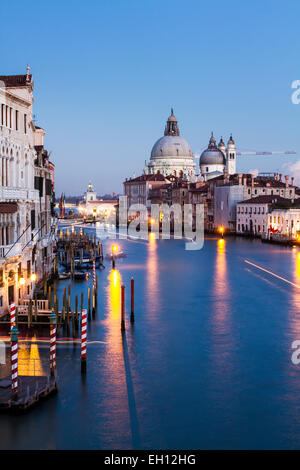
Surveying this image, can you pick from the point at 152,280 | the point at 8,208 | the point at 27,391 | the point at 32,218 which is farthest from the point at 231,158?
the point at 27,391

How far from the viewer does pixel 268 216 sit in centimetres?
4797

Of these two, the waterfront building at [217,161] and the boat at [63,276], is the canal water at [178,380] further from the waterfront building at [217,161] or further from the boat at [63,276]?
the waterfront building at [217,161]

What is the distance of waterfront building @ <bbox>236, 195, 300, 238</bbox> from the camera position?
43.6 metres

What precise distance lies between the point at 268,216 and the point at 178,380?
38.6 meters

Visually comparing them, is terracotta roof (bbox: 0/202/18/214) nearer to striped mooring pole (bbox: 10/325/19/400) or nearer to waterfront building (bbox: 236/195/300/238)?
striped mooring pole (bbox: 10/325/19/400)

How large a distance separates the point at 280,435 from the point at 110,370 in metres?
3.54

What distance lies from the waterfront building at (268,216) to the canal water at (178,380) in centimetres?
2396

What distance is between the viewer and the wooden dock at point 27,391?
850 centimetres

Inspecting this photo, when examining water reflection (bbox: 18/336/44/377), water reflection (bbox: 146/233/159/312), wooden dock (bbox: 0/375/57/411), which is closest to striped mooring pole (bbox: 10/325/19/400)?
wooden dock (bbox: 0/375/57/411)

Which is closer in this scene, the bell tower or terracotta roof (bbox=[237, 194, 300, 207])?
terracotta roof (bbox=[237, 194, 300, 207])

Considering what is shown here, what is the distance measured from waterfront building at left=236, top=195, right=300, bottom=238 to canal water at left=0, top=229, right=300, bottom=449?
78.6 feet

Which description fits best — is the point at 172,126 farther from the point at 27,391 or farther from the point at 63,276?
the point at 27,391
